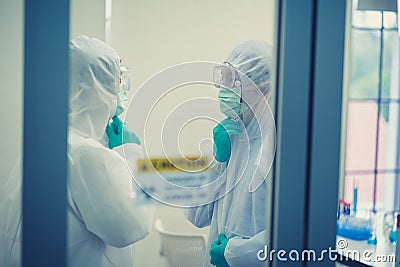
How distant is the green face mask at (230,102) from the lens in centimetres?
117

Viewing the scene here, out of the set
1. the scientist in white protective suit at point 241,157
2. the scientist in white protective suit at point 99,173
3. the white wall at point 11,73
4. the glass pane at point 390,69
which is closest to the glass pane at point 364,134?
the glass pane at point 390,69

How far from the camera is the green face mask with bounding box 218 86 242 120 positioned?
3.84 feet

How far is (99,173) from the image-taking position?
3.63 feet

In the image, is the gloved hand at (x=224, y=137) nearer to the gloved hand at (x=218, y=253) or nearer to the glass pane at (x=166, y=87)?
the glass pane at (x=166, y=87)

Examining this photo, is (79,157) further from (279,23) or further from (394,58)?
(394,58)

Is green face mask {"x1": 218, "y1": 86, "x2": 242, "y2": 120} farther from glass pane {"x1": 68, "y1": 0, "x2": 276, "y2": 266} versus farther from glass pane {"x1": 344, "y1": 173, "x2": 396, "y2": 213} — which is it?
glass pane {"x1": 344, "y1": 173, "x2": 396, "y2": 213}

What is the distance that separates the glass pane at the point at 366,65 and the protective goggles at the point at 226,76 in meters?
1.81

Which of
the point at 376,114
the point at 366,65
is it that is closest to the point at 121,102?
the point at 366,65

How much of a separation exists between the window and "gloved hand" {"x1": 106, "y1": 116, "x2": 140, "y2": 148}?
190 cm

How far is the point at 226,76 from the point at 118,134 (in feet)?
0.87

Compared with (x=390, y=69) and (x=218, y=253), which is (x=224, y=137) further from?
(x=390, y=69)

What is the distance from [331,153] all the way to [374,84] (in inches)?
76.9

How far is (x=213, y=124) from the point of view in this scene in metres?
1.17

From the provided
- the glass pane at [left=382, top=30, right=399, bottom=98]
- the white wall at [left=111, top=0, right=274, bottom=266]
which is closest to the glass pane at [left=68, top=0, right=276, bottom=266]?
the white wall at [left=111, top=0, right=274, bottom=266]
